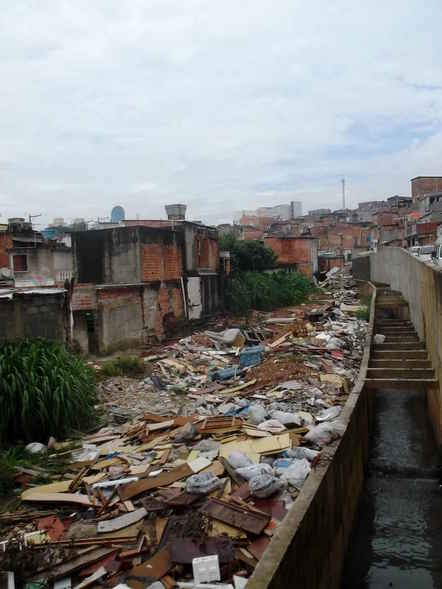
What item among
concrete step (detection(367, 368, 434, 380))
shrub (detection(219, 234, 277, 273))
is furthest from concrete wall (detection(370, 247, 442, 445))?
shrub (detection(219, 234, 277, 273))

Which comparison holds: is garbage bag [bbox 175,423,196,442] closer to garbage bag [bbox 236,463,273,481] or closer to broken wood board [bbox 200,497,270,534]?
garbage bag [bbox 236,463,273,481]

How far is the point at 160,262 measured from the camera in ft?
54.1

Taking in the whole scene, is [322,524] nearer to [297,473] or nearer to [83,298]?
[297,473]

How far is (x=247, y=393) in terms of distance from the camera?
10.2m

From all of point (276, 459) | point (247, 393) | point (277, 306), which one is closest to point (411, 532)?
point (276, 459)

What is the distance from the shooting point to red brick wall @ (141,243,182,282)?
1577 centimetres

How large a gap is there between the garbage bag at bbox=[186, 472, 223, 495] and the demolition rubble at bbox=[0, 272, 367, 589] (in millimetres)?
11

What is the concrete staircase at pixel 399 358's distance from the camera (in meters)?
10.4

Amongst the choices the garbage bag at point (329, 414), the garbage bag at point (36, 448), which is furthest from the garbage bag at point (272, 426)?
the garbage bag at point (36, 448)

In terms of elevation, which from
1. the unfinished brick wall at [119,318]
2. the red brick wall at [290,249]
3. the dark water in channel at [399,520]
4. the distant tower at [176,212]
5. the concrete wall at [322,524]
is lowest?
the dark water in channel at [399,520]

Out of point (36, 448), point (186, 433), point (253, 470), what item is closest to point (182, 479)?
point (253, 470)

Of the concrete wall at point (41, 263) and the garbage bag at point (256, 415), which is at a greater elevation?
the concrete wall at point (41, 263)

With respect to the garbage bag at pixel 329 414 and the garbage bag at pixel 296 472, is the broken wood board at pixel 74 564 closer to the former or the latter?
the garbage bag at pixel 296 472

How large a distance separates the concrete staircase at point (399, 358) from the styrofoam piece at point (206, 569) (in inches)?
268
